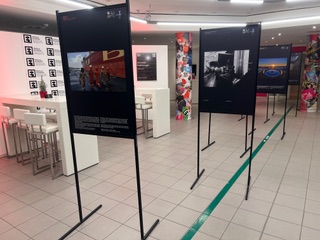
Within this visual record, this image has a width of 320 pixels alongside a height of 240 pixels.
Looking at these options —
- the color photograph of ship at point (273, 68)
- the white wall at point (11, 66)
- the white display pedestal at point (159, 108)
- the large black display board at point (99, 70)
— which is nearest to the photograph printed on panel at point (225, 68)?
the large black display board at point (99, 70)

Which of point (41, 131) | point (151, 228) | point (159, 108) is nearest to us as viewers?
point (151, 228)

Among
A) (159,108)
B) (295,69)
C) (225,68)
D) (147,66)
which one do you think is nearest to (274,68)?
(159,108)

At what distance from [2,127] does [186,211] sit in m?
4.06

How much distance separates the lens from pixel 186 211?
9.09 feet

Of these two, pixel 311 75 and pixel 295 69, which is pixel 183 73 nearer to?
pixel 295 69

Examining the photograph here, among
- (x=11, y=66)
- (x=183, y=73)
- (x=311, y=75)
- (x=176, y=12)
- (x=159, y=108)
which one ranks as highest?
(x=176, y=12)

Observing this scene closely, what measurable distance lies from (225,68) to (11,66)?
14.0ft

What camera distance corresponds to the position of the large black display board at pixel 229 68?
2.98 metres

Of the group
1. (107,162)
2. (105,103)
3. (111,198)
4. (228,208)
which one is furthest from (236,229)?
(107,162)

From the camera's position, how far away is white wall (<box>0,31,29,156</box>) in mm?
4609

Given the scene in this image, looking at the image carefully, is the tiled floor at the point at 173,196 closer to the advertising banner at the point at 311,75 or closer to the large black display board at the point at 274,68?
the large black display board at the point at 274,68

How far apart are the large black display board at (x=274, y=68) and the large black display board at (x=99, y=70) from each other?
5.48 meters

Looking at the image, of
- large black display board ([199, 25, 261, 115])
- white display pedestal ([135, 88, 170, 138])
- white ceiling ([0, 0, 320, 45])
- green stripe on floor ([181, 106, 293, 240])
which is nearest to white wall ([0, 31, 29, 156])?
white ceiling ([0, 0, 320, 45])

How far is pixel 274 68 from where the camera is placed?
249 inches
